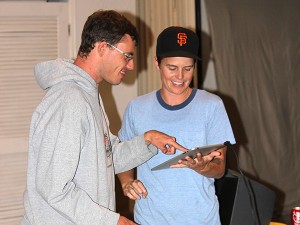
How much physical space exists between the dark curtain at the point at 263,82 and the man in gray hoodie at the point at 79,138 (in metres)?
2.83

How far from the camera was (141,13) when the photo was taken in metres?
4.67

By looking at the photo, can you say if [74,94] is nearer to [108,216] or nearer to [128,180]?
[108,216]

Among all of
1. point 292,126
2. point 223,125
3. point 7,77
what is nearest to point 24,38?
point 7,77

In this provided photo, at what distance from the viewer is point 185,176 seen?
210 centimetres

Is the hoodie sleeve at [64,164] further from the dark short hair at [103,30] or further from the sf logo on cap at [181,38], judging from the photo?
the sf logo on cap at [181,38]

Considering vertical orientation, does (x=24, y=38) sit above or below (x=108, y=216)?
above

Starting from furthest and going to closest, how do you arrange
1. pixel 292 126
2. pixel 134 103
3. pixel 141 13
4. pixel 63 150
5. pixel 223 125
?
pixel 292 126 < pixel 141 13 < pixel 134 103 < pixel 223 125 < pixel 63 150

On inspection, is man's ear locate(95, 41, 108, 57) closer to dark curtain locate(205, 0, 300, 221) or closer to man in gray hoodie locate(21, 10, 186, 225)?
man in gray hoodie locate(21, 10, 186, 225)

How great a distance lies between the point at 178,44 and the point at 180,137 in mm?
382

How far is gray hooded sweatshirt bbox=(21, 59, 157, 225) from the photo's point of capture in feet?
5.53

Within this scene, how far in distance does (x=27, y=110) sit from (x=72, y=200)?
2457 mm

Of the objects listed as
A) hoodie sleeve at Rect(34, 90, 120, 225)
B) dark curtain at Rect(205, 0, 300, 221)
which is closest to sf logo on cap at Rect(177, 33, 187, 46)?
hoodie sleeve at Rect(34, 90, 120, 225)

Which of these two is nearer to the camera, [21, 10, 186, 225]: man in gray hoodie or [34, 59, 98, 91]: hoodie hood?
[21, 10, 186, 225]: man in gray hoodie

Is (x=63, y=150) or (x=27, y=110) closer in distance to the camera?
(x=63, y=150)
